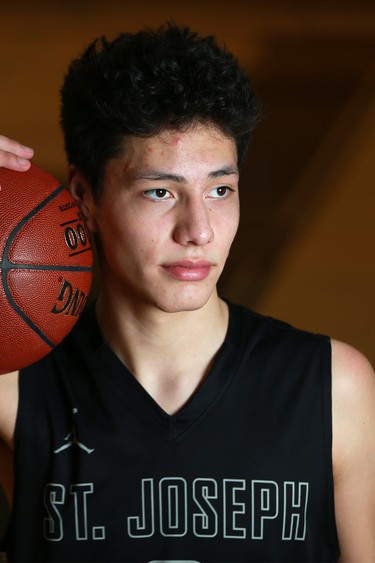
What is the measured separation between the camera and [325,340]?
171cm

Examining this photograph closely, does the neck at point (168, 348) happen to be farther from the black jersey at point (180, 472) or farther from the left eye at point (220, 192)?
the left eye at point (220, 192)

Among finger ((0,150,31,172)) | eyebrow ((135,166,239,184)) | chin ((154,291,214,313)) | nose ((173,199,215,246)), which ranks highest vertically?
finger ((0,150,31,172))

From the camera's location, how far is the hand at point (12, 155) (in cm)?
135

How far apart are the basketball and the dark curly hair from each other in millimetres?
183

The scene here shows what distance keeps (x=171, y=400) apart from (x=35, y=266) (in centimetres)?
47

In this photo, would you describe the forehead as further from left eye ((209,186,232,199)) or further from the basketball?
the basketball

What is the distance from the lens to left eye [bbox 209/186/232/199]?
1.48m

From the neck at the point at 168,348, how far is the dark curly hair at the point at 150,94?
30cm

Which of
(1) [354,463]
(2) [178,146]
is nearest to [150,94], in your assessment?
(2) [178,146]

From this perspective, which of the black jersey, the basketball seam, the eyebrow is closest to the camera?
the basketball seam

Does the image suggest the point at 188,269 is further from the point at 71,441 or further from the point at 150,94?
the point at 71,441

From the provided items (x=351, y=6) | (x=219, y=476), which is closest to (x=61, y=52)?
(x=351, y=6)

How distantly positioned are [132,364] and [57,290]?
0.36 metres

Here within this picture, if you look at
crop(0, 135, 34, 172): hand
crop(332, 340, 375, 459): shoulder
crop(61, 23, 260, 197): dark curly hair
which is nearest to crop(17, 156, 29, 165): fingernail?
crop(0, 135, 34, 172): hand
